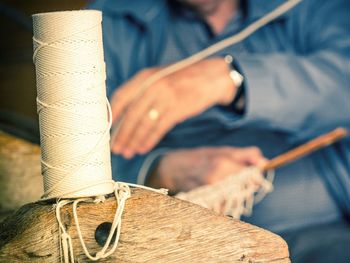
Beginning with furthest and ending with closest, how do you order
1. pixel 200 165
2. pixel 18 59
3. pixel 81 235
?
pixel 18 59 < pixel 200 165 < pixel 81 235

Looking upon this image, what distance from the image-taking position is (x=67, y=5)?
1947mm

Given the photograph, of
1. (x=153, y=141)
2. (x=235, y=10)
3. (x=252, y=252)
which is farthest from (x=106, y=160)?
(x=235, y=10)

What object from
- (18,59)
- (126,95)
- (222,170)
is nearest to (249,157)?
(222,170)

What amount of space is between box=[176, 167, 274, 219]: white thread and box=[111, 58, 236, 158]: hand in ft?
0.48

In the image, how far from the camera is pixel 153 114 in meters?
1.45

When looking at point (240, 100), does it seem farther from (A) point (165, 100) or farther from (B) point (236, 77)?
(A) point (165, 100)

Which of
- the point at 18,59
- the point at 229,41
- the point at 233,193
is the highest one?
the point at 229,41

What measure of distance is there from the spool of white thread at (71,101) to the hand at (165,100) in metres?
0.58

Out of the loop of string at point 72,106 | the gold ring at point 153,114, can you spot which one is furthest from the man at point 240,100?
the loop of string at point 72,106

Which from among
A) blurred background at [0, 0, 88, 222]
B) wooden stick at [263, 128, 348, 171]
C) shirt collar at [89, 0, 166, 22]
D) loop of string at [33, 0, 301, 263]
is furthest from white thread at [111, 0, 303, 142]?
loop of string at [33, 0, 301, 263]

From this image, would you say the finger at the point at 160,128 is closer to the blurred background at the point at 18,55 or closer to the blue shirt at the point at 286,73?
the blue shirt at the point at 286,73

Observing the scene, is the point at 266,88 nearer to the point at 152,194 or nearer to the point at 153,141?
the point at 153,141

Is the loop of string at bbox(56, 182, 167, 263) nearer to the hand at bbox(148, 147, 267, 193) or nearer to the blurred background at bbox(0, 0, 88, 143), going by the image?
the hand at bbox(148, 147, 267, 193)

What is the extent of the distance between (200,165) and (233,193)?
131 mm
